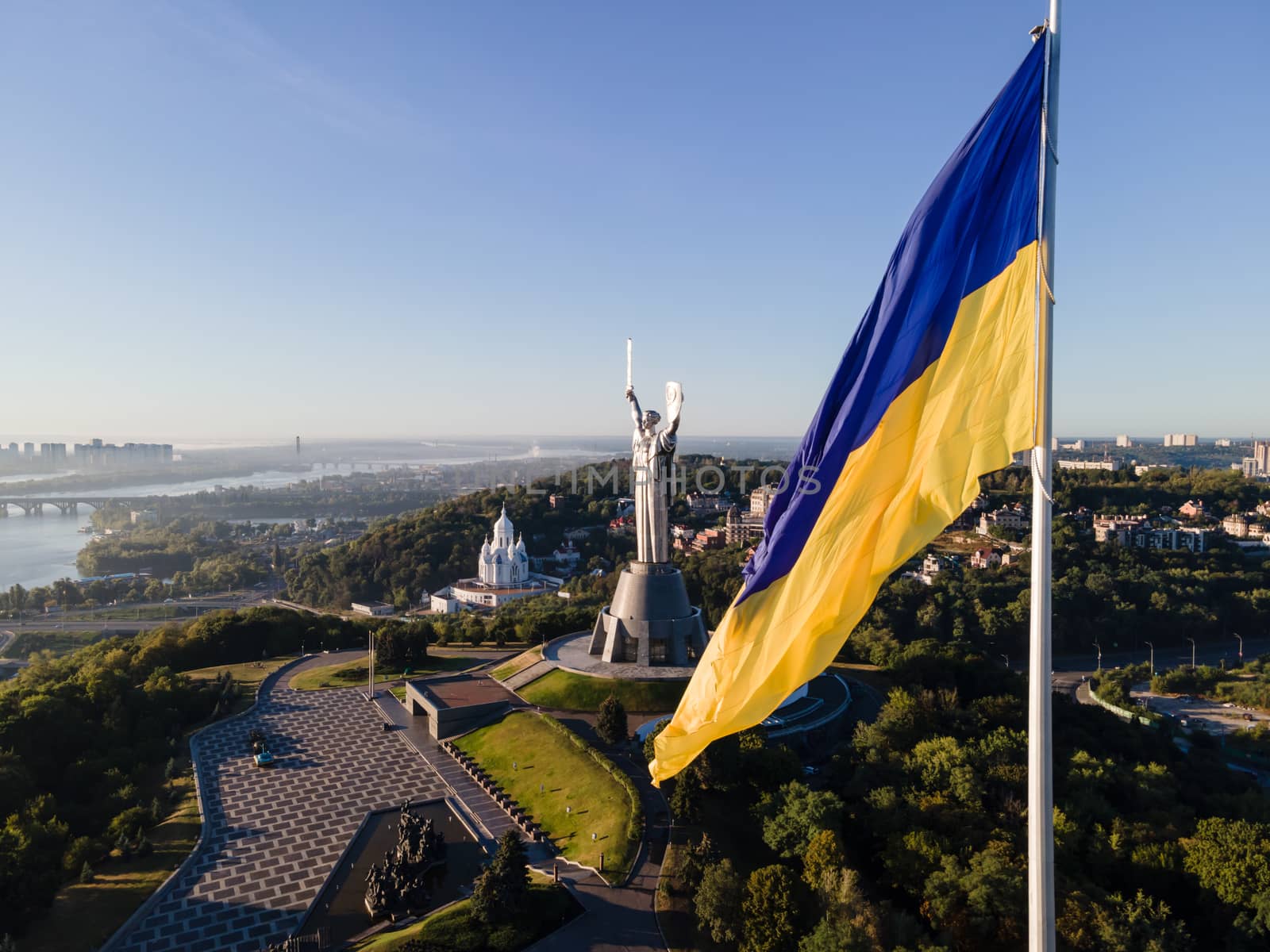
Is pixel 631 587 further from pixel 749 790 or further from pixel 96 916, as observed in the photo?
pixel 96 916

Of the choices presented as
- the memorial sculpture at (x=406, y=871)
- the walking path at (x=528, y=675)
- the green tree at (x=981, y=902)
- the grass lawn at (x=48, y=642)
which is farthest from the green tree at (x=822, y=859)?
the grass lawn at (x=48, y=642)

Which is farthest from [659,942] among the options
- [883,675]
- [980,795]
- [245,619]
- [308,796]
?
[245,619]

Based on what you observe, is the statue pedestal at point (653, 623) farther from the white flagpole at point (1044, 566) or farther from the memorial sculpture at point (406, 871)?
the white flagpole at point (1044, 566)

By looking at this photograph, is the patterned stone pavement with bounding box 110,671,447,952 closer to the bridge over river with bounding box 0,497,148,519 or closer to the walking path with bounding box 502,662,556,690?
the walking path with bounding box 502,662,556,690

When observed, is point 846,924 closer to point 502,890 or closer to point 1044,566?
point 502,890

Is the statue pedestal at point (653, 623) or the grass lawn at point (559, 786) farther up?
the statue pedestal at point (653, 623)

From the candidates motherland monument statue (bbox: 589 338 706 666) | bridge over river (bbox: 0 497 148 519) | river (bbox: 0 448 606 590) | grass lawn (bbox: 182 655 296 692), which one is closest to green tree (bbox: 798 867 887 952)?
motherland monument statue (bbox: 589 338 706 666)
